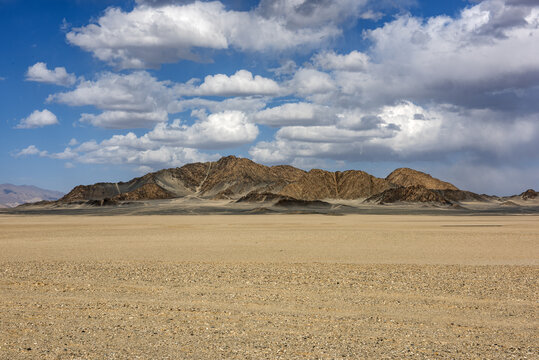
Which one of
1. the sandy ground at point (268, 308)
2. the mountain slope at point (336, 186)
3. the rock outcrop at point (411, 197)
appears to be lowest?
the sandy ground at point (268, 308)

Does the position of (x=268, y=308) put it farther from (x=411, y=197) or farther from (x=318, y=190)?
(x=318, y=190)

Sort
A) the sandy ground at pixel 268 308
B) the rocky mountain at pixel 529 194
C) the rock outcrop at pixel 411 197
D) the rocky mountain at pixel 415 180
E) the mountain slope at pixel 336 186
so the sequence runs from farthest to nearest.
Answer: the rocky mountain at pixel 415 180
the rocky mountain at pixel 529 194
the mountain slope at pixel 336 186
the rock outcrop at pixel 411 197
the sandy ground at pixel 268 308

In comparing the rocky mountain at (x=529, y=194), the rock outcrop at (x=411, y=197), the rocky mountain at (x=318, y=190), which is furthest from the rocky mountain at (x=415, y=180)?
the rock outcrop at (x=411, y=197)

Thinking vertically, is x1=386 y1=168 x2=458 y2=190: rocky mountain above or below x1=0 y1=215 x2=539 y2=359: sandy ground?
above

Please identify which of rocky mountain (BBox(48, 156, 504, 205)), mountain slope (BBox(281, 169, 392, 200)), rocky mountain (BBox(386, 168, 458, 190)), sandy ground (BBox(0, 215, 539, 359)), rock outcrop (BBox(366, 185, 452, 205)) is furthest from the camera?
rocky mountain (BBox(386, 168, 458, 190))

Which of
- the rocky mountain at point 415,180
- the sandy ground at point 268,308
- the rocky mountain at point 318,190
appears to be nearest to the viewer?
the sandy ground at point 268,308

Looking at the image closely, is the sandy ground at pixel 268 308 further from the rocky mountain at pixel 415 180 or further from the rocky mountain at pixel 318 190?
the rocky mountain at pixel 415 180

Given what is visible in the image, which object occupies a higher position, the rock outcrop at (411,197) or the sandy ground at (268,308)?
the rock outcrop at (411,197)

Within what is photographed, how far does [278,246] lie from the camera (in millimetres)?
28125

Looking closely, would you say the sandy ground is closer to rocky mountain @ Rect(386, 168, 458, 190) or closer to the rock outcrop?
the rock outcrop

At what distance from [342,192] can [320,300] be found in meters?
151

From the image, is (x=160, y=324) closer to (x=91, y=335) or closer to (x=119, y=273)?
(x=91, y=335)

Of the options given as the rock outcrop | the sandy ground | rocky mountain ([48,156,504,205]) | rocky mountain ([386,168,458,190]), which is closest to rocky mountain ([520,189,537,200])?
rocky mountain ([48,156,504,205])

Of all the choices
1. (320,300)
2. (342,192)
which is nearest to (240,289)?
(320,300)
